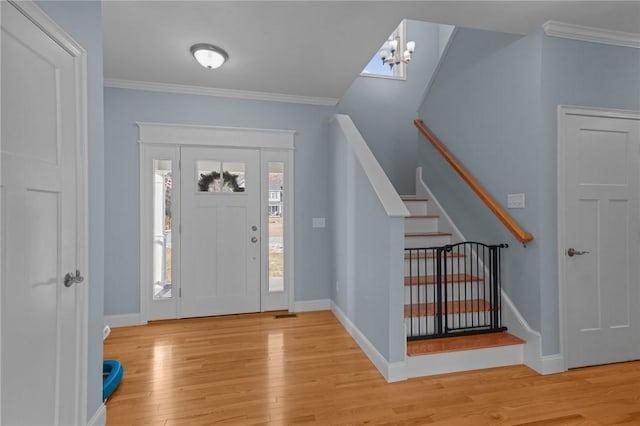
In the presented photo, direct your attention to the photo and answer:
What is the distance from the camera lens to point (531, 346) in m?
2.47

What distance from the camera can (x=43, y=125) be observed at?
1.36 metres

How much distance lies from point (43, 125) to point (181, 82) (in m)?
2.28

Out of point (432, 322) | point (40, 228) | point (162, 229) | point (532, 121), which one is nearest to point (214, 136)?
point (162, 229)

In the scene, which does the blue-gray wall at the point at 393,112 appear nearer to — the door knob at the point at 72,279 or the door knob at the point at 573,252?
the door knob at the point at 573,252

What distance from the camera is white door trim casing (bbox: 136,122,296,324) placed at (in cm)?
344

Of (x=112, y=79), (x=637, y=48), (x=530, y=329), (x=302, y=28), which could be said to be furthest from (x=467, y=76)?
(x=112, y=79)

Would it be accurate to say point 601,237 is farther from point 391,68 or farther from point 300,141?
point 391,68

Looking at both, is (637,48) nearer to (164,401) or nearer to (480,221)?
(480,221)

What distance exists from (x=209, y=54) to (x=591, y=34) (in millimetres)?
3090

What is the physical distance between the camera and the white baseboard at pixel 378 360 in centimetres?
228

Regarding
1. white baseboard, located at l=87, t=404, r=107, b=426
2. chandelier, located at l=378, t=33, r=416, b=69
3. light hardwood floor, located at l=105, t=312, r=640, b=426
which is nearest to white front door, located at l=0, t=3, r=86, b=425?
white baseboard, located at l=87, t=404, r=107, b=426

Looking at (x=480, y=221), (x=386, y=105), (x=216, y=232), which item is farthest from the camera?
(x=386, y=105)

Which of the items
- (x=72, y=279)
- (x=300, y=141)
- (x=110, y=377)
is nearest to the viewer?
(x=72, y=279)

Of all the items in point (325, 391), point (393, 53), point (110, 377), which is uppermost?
point (393, 53)
